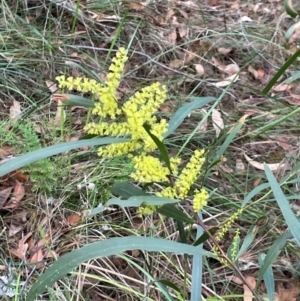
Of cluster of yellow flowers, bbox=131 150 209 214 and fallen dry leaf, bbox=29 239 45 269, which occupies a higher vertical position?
cluster of yellow flowers, bbox=131 150 209 214

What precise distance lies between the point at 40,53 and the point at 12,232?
29.6 inches

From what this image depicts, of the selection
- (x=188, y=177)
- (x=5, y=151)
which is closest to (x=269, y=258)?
(x=188, y=177)

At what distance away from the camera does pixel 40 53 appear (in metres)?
1.69

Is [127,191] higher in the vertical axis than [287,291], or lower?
higher

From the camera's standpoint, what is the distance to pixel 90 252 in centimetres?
61

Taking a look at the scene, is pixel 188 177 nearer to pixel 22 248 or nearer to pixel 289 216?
pixel 289 216

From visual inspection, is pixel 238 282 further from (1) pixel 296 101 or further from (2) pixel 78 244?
(1) pixel 296 101

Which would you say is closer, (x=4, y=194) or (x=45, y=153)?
(x=45, y=153)

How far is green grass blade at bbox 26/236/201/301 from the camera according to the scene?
0.59 m

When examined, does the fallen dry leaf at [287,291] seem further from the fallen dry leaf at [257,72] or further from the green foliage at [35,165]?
the fallen dry leaf at [257,72]

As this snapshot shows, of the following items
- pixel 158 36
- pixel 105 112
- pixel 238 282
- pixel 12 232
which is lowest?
pixel 12 232

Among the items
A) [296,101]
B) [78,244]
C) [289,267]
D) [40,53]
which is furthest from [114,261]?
[296,101]

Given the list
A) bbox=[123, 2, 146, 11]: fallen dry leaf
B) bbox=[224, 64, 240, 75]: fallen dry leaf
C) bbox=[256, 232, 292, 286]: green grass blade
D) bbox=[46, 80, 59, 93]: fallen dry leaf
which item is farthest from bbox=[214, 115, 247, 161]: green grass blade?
bbox=[123, 2, 146, 11]: fallen dry leaf

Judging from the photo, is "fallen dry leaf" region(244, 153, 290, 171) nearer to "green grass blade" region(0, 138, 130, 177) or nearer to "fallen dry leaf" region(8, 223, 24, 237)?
"fallen dry leaf" region(8, 223, 24, 237)
